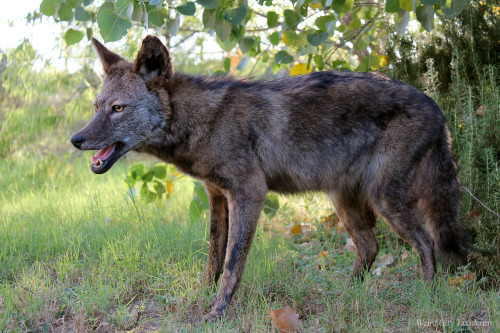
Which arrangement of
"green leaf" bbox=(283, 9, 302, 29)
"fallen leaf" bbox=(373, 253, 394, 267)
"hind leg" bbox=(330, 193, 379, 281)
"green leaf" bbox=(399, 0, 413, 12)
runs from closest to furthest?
"green leaf" bbox=(399, 0, 413, 12), "hind leg" bbox=(330, 193, 379, 281), "green leaf" bbox=(283, 9, 302, 29), "fallen leaf" bbox=(373, 253, 394, 267)

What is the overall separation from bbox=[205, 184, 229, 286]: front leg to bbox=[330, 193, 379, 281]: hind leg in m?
1.05

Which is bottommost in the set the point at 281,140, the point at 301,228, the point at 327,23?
the point at 301,228

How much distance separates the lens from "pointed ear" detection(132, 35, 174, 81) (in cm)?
379

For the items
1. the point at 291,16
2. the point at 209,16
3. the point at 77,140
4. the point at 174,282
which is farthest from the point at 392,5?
the point at 174,282

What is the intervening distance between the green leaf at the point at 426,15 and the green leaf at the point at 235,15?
1.39 m

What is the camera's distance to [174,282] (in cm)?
379

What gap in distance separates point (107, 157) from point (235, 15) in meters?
1.56

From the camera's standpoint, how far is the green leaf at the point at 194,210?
213 inches

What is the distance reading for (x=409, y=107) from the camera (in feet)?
13.2

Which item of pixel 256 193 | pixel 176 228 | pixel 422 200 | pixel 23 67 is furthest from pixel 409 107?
pixel 23 67

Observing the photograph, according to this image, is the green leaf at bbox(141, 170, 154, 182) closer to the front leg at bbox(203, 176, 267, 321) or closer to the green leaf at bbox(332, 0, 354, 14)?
the front leg at bbox(203, 176, 267, 321)

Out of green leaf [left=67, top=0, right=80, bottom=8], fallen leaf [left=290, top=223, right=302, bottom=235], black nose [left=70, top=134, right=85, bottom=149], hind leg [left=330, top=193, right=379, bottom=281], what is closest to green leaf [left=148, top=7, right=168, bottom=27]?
green leaf [left=67, top=0, right=80, bottom=8]

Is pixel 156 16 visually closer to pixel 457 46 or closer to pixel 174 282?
pixel 174 282

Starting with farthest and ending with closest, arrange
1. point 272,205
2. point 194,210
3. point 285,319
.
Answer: point 272,205 → point 194,210 → point 285,319
